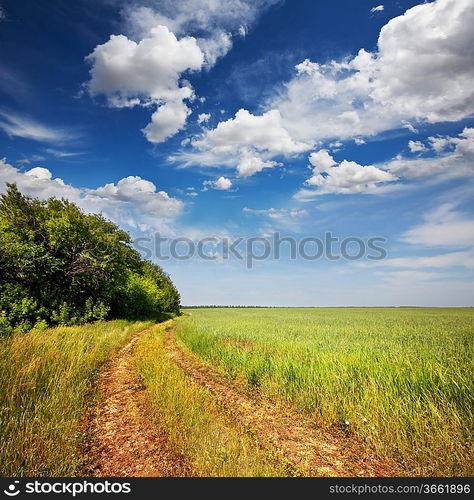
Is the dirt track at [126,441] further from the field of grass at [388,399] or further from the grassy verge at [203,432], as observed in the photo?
the field of grass at [388,399]

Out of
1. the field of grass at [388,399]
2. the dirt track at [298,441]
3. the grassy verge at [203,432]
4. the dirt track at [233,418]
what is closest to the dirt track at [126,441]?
the dirt track at [233,418]

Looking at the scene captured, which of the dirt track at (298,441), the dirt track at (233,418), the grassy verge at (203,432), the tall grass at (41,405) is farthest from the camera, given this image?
the dirt track at (298,441)

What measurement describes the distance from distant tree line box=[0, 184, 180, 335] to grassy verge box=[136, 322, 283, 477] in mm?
12038

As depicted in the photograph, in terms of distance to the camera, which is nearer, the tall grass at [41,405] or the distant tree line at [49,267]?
the tall grass at [41,405]

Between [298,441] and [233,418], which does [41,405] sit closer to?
[233,418]

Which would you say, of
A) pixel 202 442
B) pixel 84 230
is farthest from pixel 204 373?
pixel 84 230

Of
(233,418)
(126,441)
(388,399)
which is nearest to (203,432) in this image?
(233,418)

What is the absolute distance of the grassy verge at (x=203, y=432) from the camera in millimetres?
3906

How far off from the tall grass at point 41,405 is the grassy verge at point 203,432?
5.41 ft

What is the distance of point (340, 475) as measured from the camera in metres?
4.19

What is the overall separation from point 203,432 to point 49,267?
63.0 feet

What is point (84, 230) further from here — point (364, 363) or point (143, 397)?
point (364, 363)

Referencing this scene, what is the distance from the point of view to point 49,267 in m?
18.8

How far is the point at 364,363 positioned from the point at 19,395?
8695mm
